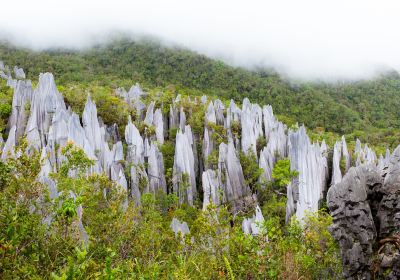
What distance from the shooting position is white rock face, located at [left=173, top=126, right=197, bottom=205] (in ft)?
98.3

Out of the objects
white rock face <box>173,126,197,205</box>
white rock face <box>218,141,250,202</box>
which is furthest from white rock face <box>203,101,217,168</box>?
white rock face <box>218,141,250,202</box>

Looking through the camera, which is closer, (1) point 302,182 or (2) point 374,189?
(2) point 374,189

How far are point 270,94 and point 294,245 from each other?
59549mm

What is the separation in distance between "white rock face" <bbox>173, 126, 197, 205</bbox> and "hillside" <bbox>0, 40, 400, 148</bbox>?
92.1ft

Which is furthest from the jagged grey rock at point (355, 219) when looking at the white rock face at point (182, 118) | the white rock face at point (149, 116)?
the white rock face at point (182, 118)

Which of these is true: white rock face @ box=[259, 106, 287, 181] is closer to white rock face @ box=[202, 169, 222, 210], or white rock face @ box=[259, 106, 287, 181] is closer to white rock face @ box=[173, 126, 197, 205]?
white rock face @ box=[202, 169, 222, 210]

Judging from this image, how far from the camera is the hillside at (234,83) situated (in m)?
60.9

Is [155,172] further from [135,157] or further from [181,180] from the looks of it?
[181,180]

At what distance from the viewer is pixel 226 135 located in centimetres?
3581

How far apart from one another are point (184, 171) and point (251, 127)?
29.1ft

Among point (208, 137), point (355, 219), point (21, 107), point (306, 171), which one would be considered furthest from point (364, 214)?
point (21, 107)

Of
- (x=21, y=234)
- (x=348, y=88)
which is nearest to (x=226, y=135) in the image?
(x=21, y=234)

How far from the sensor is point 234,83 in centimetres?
7119

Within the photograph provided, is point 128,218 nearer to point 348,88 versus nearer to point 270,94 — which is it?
point 270,94
